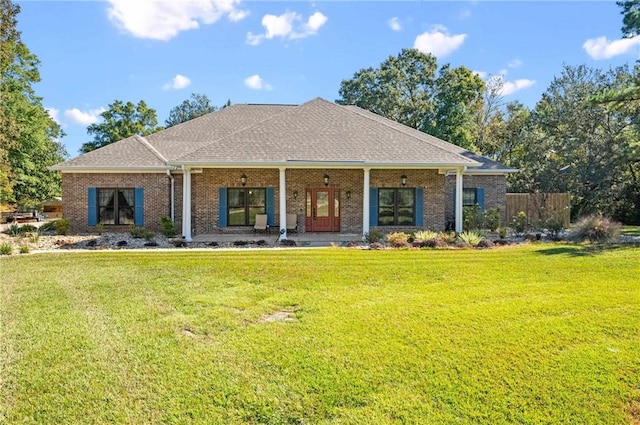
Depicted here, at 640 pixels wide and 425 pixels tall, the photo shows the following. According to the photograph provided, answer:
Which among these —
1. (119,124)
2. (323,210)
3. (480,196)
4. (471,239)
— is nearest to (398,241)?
(471,239)

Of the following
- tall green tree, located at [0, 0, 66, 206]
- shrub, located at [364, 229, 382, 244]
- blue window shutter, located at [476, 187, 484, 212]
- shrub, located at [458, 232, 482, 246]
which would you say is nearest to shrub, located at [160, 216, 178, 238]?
shrub, located at [364, 229, 382, 244]

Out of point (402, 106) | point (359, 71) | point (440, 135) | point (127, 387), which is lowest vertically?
point (127, 387)

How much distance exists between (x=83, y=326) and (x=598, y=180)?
26591mm

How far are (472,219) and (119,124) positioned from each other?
32.4m

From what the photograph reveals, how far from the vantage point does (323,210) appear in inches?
683

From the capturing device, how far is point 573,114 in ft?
84.7

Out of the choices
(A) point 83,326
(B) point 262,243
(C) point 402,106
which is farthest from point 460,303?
(C) point 402,106

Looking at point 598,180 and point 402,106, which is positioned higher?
point 402,106

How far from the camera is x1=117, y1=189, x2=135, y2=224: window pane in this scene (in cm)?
1759

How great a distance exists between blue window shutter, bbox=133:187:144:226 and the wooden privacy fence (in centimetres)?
1774

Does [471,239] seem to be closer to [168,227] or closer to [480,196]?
[480,196]

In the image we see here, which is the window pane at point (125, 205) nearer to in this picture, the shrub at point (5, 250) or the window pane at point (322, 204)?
the shrub at point (5, 250)

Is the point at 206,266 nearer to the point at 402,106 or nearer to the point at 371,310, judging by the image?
the point at 371,310

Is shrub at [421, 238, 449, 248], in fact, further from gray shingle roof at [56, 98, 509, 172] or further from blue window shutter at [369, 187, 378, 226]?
blue window shutter at [369, 187, 378, 226]
